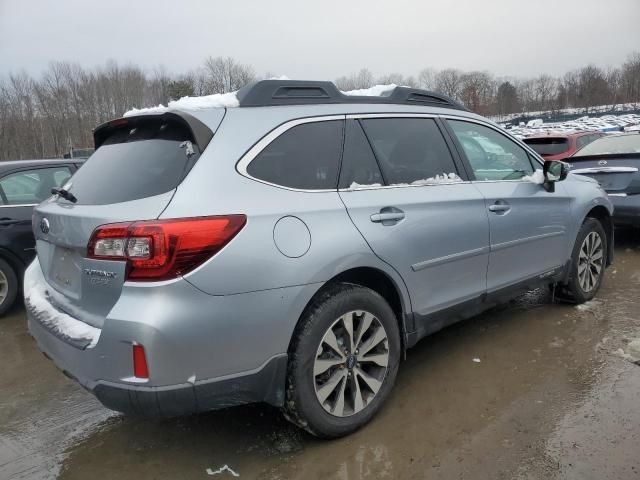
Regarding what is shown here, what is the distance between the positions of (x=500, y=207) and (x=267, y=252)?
6.58 ft

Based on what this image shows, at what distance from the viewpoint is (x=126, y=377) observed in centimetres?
208

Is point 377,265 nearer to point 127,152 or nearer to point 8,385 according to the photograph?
point 127,152

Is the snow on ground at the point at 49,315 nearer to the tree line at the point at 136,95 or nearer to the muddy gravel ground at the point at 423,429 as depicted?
the muddy gravel ground at the point at 423,429

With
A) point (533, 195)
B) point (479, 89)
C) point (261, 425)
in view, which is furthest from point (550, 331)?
point (479, 89)

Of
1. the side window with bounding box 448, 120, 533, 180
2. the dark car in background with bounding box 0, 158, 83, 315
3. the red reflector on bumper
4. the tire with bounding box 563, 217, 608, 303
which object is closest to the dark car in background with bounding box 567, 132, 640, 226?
the tire with bounding box 563, 217, 608, 303

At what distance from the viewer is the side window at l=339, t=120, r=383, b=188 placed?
2.75m

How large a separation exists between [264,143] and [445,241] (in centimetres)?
130

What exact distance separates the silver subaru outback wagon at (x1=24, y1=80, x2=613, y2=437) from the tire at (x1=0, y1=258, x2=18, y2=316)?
2.53 m

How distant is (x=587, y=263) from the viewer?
456 centimetres

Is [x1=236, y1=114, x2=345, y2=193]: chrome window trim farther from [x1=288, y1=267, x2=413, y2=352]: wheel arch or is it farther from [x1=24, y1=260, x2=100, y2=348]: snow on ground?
[x1=24, y1=260, x2=100, y2=348]: snow on ground

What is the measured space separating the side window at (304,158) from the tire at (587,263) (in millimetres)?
2714

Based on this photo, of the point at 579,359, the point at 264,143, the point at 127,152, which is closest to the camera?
the point at 264,143

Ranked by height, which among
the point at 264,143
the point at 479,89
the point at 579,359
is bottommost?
the point at 579,359

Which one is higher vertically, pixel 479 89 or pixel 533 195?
pixel 479 89
